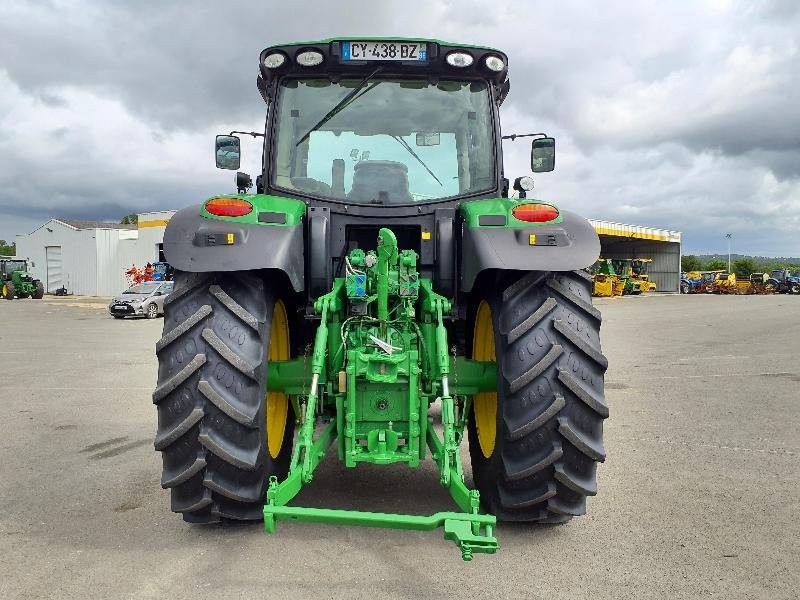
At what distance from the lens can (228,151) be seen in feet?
16.3

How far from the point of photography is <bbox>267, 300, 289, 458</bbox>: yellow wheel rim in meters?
4.04

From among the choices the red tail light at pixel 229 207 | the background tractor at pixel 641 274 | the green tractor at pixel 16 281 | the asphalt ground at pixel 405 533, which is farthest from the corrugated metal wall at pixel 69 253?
the red tail light at pixel 229 207

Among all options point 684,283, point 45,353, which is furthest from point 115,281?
point 684,283

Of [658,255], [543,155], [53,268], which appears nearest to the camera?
[543,155]

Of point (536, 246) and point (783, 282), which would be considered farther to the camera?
point (783, 282)

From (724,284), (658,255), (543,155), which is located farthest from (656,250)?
(543,155)

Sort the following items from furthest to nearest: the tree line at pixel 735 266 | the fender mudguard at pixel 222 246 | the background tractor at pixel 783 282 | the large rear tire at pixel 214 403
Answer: the tree line at pixel 735 266 < the background tractor at pixel 783 282 < the fender mudguard at pixel 222 246 < the large rear tire at pixel 214 403

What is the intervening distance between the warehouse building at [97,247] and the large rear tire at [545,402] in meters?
44.2

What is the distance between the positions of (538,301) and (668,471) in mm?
2270

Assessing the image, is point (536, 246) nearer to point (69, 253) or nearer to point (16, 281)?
point (16, 281)

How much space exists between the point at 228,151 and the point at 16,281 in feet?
135

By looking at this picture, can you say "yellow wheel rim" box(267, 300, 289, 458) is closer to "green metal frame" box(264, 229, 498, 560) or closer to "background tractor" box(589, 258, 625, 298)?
"green metal frame" box(264, 229, 498, 560)

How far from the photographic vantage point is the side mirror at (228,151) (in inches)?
A: 195

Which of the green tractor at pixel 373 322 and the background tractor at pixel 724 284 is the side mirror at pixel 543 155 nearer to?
the green tractor at pixel 373 322
